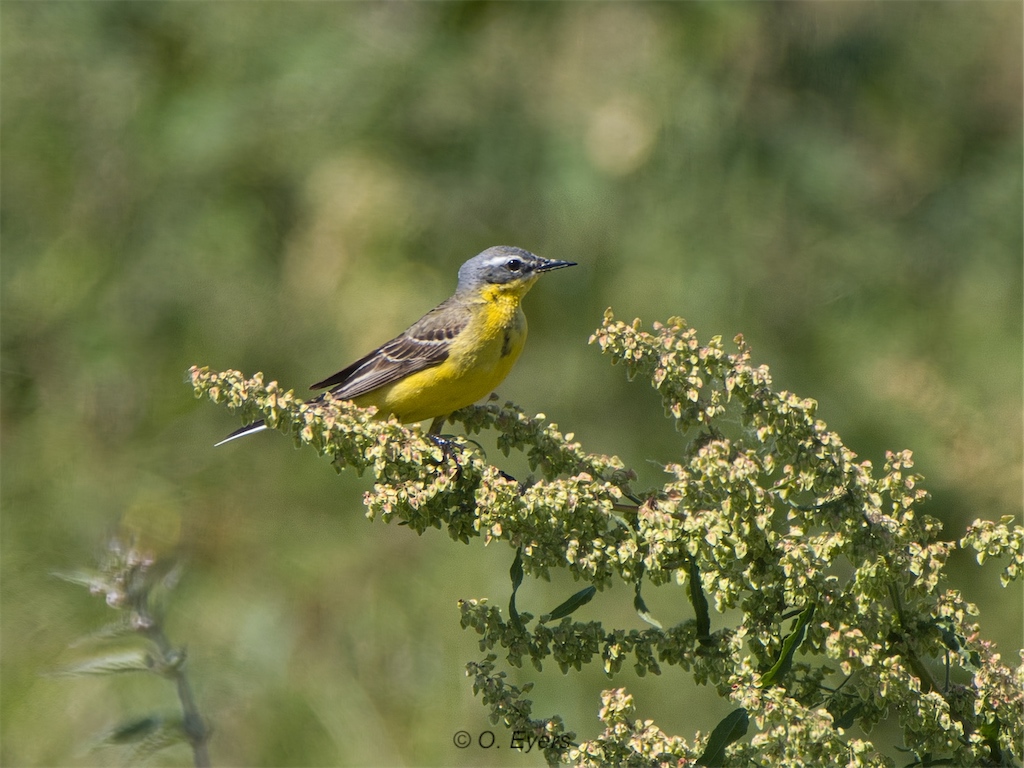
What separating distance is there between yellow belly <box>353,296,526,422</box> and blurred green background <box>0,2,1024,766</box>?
52.6 inches

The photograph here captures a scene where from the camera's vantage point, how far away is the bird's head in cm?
Answer: 425

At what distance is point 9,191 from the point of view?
242 inches

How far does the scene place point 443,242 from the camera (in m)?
5.86

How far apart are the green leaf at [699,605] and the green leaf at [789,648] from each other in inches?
5.8

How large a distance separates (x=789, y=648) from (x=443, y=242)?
4.26 meters

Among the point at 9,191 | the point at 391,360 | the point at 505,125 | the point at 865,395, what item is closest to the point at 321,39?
the point at 505,125

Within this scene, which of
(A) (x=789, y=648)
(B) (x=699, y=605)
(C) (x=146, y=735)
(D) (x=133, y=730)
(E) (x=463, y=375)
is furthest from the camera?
(E) (x=463, y=375)

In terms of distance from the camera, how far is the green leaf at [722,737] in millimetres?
1862

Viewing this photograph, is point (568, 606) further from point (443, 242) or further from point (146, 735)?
point (443, 242)

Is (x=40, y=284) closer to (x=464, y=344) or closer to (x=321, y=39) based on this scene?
(x=321, y=39)

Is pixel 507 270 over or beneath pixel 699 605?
over

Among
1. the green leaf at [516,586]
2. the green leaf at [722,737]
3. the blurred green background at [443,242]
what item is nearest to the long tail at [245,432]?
the green leaf at [516,586]

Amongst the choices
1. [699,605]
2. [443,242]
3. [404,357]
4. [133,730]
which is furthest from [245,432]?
[443,242]

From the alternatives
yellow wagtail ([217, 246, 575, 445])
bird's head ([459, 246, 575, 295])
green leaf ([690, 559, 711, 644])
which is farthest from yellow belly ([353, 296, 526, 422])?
green leaf ([690, 559, 711, 644])
